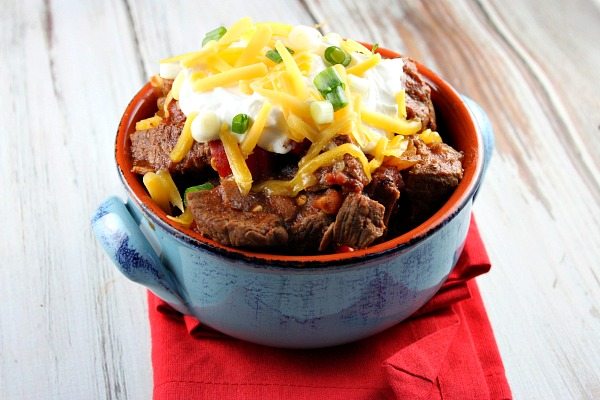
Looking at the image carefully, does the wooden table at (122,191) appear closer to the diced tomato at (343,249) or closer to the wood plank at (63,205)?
the wood plank at (63,205)

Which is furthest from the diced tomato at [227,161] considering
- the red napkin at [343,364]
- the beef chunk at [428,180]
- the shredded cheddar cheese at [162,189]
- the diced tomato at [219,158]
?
the red napkin at [343,364]

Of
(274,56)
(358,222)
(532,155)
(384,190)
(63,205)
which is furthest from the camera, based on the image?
(532,155)

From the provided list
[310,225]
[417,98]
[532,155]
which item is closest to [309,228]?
[310,225]

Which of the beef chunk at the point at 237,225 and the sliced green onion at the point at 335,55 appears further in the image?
the sliced green onion at the point at 335,55

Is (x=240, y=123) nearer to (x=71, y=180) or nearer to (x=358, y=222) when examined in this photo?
(x=358, y=222)

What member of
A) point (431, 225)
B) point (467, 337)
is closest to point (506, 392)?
point (467, 337)

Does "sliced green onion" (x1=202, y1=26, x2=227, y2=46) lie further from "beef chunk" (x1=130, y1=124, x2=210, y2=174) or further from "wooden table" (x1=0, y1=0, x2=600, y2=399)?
"wooden table" (x1=0, y1=0, x2=600, y2=399)
